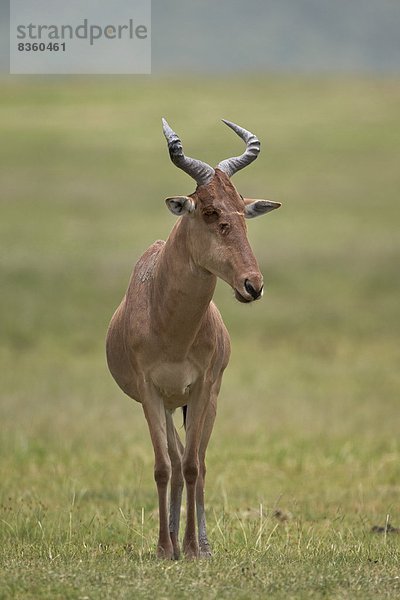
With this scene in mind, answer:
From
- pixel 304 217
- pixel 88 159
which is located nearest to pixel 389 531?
pixel 304 217

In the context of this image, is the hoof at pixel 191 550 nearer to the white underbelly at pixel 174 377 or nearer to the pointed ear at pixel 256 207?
the white underbelly at pixel 174 377

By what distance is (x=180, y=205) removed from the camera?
10.6 meters

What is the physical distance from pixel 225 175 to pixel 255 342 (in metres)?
20.9

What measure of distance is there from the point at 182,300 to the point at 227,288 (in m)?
23.8

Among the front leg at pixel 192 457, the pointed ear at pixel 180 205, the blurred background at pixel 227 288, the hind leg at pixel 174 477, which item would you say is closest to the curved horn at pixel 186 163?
the pointed ear at pixel 180 205

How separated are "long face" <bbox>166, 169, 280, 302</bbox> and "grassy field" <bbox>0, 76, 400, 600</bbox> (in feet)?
7.11

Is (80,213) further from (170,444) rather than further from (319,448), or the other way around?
(170,444)

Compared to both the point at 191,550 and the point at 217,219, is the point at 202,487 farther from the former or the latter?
the point at 217,219

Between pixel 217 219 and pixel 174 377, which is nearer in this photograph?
pixel 217 219

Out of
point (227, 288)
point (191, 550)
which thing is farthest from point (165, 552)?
point (227, 288)

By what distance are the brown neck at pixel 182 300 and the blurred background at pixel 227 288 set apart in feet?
13.9

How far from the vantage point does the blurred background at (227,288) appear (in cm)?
1891

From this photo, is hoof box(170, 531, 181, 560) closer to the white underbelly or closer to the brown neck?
the white underbelly

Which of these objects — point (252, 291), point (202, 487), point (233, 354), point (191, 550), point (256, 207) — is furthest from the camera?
point (233, 354)
